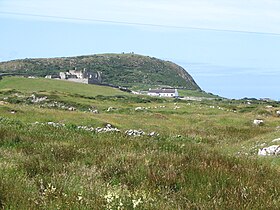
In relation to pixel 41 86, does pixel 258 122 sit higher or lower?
higher

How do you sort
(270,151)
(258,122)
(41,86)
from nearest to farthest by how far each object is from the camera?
(270,151)
(258,122)
(41,86)

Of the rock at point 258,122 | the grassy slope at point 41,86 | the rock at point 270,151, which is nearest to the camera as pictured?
the rock at point 270,151

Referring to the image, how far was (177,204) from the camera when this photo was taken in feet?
23.2

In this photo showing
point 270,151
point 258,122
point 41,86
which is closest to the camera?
point 270,151

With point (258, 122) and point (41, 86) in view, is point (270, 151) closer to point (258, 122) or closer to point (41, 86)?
point (258, 122)

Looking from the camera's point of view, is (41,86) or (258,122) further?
(41,86)

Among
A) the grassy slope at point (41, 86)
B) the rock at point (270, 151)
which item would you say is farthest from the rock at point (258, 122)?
the grassy slope at point (41, 86)

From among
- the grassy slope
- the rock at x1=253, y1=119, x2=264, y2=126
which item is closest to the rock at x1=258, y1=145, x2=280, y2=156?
the rock at x1=253, y1=119, x2=264, y2=126

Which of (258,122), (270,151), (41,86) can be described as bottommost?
(41,86)

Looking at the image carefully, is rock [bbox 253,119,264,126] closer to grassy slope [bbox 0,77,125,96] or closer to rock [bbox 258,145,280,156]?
rock [bbox 258,145,280,156]

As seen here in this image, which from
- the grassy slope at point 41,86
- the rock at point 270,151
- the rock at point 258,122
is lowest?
the grassy slope at point 41,86

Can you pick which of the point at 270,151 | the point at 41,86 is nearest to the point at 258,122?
the point at 270,151

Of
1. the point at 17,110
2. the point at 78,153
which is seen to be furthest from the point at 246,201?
the point at 17,110

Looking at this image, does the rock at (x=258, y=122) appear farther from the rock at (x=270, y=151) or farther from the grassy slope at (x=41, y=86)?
the grassy slope at (x=41, y=86)
